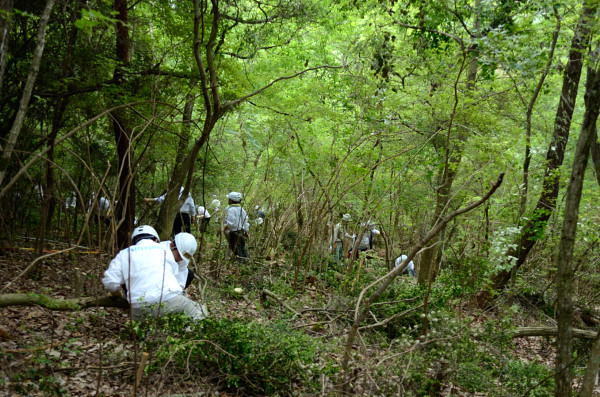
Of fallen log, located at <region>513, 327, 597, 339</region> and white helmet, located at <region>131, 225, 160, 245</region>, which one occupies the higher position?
white helmet, located at <region>131, 225, 160, 245</region>

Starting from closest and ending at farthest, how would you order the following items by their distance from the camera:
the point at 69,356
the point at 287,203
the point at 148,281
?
Answer: 1. the point at 69,356
2. the point at 148,281
3. the point at 287,203

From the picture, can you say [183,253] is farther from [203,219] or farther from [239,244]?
[239,244]

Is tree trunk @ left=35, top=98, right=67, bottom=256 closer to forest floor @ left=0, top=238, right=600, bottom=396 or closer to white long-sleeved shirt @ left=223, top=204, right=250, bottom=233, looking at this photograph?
forest floor @ left=0, top=238, right=600, bottom=396

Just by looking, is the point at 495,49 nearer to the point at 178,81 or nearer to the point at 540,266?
the point at 178,81

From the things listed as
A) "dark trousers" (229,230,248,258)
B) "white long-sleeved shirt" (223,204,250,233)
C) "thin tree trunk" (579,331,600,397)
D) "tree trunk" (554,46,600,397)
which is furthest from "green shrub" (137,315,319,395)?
"white long-sleeved shirt" (223,204,250,233)

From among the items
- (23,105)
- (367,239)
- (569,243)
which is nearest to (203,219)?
(23,105)

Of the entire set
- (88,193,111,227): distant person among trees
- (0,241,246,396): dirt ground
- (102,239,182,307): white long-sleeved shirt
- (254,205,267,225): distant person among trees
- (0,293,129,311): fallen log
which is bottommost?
(0,241,246,396): dirt ground

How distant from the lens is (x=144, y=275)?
4.41 meters

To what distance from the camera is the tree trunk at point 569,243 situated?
11.8 ft

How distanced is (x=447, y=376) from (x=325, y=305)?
224cm

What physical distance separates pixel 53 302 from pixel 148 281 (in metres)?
0.90

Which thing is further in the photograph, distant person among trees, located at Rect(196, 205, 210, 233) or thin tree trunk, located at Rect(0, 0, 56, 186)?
distant person among trees, located at Rect(196, 205, 210, 233)

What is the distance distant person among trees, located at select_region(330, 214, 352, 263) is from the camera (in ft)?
34.1

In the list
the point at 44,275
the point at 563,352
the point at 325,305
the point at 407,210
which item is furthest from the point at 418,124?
the point at 44,275
